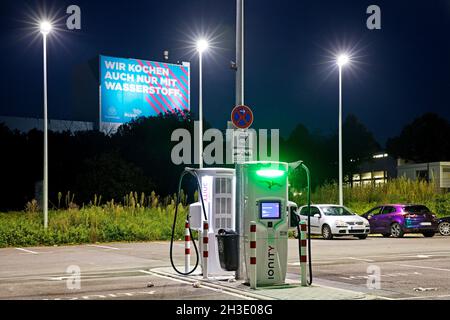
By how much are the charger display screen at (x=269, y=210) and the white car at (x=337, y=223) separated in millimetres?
16128

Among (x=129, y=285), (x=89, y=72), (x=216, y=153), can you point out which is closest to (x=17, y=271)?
(x=129, y=285)

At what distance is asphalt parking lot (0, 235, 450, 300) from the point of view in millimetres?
11445

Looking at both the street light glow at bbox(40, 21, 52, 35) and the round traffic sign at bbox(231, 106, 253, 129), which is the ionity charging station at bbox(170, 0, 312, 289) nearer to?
the round traffic sign at bbox(231, 106, 253, 129)

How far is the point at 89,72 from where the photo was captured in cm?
9444

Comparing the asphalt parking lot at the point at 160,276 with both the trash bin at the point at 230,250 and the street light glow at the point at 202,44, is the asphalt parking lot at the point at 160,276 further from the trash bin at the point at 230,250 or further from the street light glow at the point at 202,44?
the street light glow at the point at 202,44

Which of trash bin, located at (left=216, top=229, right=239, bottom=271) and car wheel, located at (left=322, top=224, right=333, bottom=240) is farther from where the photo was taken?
car wheel, located at (left=322, top=224, right=333, bottom=240)

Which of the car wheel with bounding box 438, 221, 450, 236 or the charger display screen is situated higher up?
the charger display screen

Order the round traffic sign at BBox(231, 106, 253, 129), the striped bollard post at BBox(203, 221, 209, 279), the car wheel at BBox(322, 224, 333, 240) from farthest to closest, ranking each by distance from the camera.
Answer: the car wheel at BBox(322, 224, 333, 240) < the round traffic sign at BBox(231, 106, 253, 129) < the striped bollard post at BBox(203, 221, 209, 279)

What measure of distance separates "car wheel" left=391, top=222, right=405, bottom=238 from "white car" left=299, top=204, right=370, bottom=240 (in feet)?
5.53

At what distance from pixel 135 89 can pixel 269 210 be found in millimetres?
73749

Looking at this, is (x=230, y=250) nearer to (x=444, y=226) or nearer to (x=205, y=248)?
(x=205, y=248)

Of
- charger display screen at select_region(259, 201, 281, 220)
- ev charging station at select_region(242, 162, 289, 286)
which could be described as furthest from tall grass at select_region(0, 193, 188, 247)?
charger display screen at select_region(259, 201, 281, 220)

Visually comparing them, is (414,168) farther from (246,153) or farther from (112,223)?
(246,153)

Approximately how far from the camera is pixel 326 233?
28.1 meters
